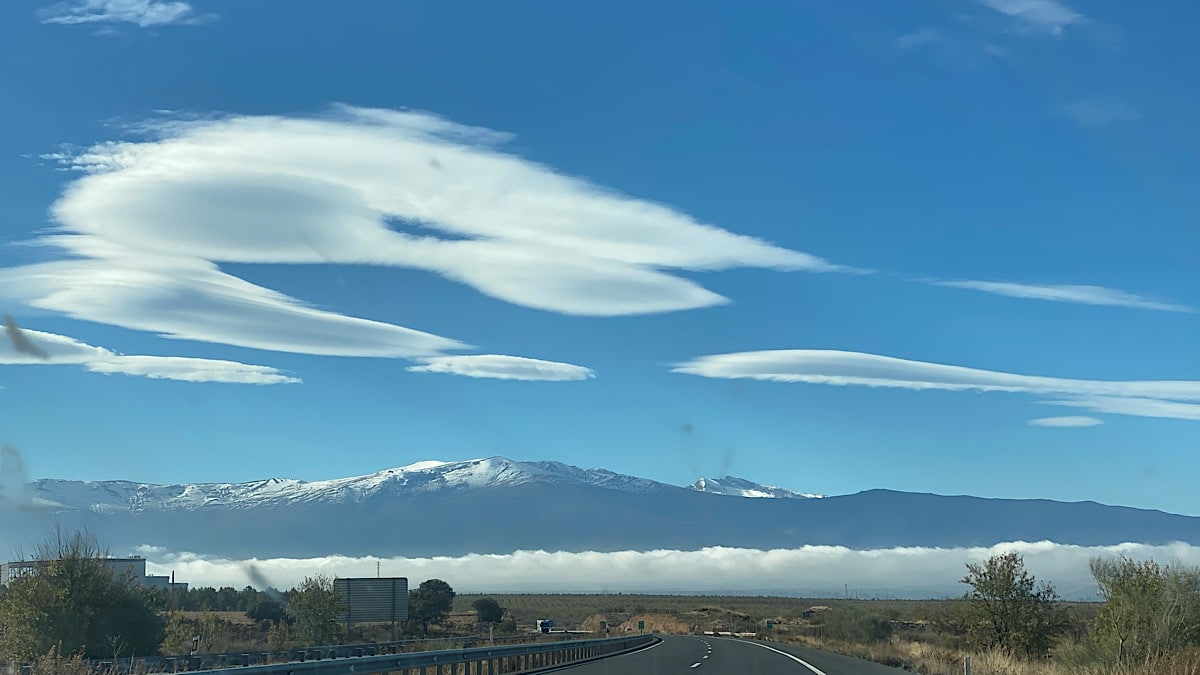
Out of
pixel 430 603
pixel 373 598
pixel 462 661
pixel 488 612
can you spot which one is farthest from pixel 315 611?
pixel 488 612

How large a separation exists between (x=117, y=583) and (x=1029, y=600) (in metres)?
31.0

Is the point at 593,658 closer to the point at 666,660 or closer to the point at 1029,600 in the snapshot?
the point at 666,660

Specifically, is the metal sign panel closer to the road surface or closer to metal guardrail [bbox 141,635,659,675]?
metal guardrail [bbox 141,635,659,675]

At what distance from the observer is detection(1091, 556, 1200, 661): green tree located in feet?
102

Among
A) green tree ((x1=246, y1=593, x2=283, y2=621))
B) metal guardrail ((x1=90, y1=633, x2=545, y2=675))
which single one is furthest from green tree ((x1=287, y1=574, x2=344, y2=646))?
green tree ((x1=246, y1=593, x2=283, y2=621))

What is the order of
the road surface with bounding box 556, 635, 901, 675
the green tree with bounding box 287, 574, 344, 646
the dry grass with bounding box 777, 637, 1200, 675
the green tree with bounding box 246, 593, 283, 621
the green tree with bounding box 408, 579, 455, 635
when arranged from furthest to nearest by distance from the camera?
the green tree with bounding box 408, 579, 455, 635 → the green tree with bounding box 246, 593, 283, 621 → the green tree with bounding box 287, 574, 344, 646 → the road surface with bounding box 556, 635, 901, 675 → the dry grass with bounding box 777, 637, 1200, 675

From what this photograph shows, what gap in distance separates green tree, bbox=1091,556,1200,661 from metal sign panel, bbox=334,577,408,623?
38.8 metres

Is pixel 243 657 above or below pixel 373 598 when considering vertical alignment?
below

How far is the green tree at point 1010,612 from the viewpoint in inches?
1786

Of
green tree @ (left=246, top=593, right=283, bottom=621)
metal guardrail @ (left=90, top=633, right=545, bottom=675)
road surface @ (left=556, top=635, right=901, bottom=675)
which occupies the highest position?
green tree @ (left=246, top=593, right=283, bottom=621)

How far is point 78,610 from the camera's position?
40000mm

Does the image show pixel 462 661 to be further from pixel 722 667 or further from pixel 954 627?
pixel 954 627

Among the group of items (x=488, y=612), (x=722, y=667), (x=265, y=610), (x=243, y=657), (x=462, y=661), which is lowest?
(x=722, y=667)

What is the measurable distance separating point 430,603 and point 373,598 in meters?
54.6
